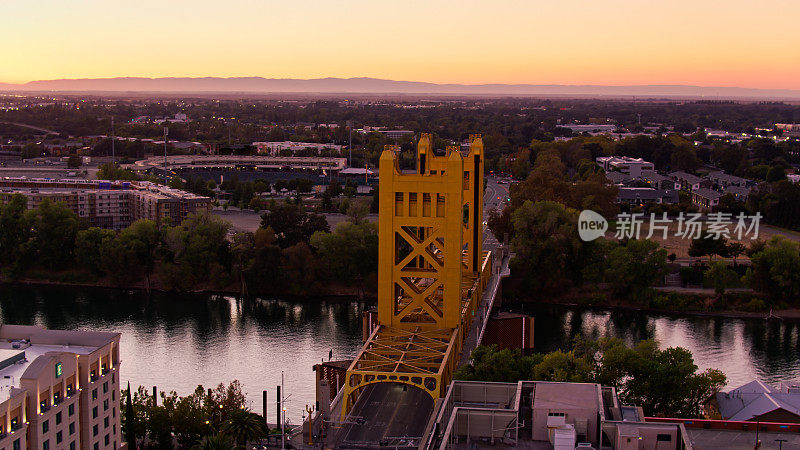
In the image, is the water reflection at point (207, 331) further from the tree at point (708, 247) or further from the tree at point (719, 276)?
the tree at point (708, 247)

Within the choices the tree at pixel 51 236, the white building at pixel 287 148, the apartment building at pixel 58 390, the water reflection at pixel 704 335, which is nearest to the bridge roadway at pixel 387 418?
the apartment building at pixel 58 390

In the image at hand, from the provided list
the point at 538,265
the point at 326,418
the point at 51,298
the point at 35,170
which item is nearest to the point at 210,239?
the point at 51,298

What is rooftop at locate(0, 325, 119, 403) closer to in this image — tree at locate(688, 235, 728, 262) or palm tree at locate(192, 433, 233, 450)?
palm tree at locate(192, 433, 233, 450)

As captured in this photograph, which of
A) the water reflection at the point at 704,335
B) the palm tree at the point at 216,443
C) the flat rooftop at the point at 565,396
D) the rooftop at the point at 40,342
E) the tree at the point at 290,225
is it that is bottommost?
the water reflection at the point at 704,335

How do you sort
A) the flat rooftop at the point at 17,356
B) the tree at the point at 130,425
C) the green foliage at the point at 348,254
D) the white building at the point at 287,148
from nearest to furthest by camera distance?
1. the flat rooftop at the point at 17,356
2. the tree at the point at 130,425
3. the green foliage at the point at 348,254
4. the white building at the point at 287,148

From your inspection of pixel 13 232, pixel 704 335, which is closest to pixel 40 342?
pixel 704 335

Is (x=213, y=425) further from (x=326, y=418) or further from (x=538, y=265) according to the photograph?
(x=538, y=265)

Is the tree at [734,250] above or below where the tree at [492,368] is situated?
below

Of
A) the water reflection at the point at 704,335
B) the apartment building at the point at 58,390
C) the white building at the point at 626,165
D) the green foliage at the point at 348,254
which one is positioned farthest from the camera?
the white building at the point at 626,165
